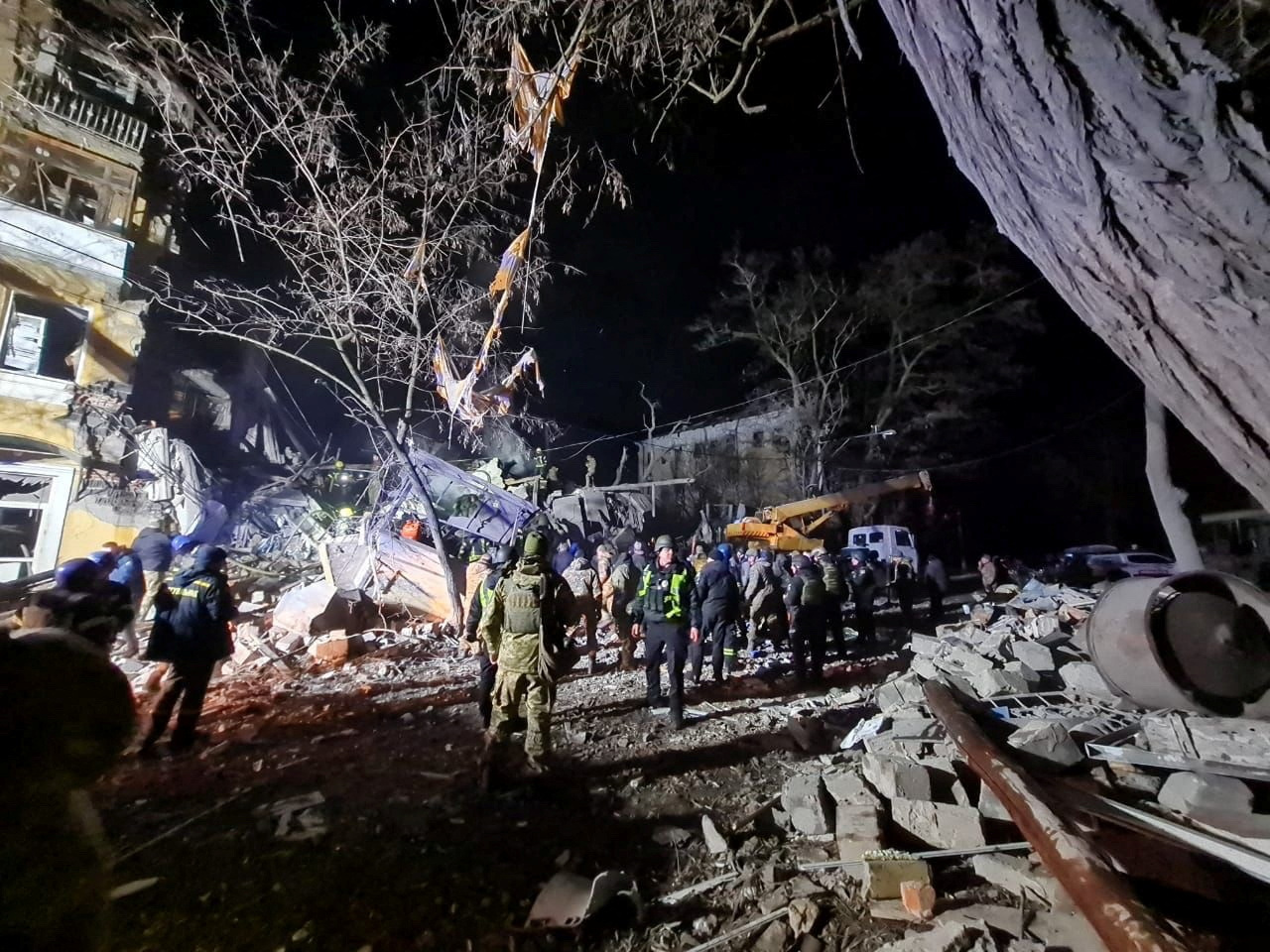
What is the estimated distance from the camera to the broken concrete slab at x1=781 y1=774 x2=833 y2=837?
13.2 feet

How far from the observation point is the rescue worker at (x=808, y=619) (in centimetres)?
807

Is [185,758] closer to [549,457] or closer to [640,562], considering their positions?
[640,562]

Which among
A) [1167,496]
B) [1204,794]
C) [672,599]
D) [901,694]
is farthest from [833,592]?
[1204,794]

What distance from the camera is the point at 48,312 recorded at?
1405 centimetres

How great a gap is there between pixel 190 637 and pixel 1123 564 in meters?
22.6

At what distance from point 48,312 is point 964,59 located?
19449 mm

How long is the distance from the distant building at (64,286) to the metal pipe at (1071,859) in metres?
18.1

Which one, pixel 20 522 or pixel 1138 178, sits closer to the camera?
pixel 1138 178

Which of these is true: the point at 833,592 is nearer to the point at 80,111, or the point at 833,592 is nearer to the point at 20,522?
the point at 20,522

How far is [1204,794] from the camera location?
12.0 ft

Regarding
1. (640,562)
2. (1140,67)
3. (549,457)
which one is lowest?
(640,562)

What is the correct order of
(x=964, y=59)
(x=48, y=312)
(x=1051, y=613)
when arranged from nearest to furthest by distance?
(x=964, y=59) < (x=1051, y=613) < (x=48, y=312)

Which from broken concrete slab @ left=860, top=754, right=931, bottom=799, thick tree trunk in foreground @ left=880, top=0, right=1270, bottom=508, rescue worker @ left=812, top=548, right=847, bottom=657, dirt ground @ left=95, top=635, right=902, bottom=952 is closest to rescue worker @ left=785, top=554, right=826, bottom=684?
rescue worker @ left=812, top=548, right=847, bottom=657

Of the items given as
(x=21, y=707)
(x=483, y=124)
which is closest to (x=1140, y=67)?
(x=21, y=707)
